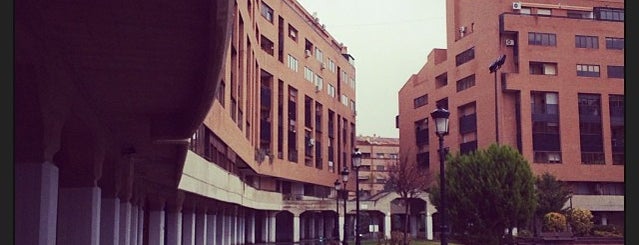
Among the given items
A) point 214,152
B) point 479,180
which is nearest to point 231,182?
point 214,152

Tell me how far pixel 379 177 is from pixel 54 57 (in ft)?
383

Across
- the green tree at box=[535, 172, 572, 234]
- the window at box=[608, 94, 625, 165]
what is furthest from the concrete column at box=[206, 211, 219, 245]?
the window at box=[608, 94, 625, 165]

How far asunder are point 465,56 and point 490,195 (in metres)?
40.1

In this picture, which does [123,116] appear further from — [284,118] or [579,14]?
[579,14]

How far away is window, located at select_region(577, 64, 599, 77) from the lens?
64312 millimetres

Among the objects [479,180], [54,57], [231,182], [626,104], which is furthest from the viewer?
[231,182]

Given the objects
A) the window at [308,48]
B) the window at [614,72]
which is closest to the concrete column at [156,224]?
the window at [308,48]

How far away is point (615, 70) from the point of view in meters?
65.3

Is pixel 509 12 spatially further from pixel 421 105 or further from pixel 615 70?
pixel 421 105

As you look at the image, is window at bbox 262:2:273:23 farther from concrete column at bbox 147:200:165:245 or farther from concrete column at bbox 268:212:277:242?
concrete column at bbox 147:200:165:245

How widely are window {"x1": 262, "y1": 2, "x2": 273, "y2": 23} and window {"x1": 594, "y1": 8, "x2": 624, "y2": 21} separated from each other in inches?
1217

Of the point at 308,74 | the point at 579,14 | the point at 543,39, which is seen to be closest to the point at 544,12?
the point at 579,14

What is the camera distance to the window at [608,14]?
67.1 meters

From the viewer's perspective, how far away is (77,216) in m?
12.2
